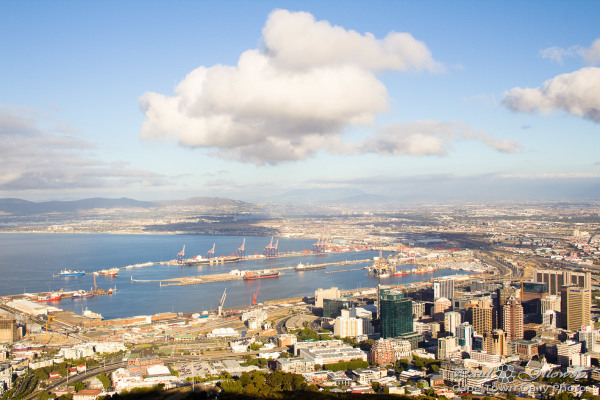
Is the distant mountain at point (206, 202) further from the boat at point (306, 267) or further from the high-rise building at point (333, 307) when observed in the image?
the high-rise building at point (333, 307)

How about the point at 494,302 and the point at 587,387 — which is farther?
the point at 494,302

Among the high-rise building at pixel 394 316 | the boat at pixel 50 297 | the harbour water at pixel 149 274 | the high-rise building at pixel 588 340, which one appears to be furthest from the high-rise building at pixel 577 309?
the boat at pixel 50 297

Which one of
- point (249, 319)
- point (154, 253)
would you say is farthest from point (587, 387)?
point (154, 253)

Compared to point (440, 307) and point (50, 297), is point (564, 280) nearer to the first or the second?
point (440, 307)

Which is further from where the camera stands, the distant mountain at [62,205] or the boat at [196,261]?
the distant mountain at [62,205]

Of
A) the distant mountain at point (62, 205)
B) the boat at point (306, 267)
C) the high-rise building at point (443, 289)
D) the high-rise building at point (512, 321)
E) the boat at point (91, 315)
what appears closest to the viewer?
the high-rise building at point (512, 321)

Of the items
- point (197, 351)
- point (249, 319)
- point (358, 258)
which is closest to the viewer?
point (197, 351)

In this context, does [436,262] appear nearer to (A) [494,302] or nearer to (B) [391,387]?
(A) [494,302]
